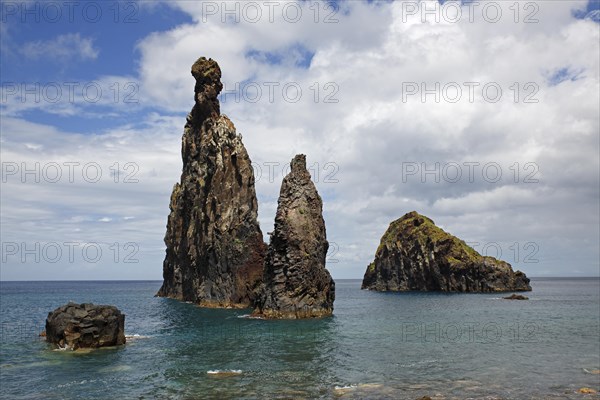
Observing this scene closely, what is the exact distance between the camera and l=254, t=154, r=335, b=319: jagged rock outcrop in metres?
67.6

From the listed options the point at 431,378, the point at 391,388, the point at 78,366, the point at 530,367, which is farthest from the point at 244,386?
the point at 530,367

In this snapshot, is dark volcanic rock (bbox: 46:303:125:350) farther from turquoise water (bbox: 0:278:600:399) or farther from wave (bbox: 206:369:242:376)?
wave (bbox: 206:369:242:376)

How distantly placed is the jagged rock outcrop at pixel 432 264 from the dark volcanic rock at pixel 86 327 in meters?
122

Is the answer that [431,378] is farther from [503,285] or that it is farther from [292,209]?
[503,285]

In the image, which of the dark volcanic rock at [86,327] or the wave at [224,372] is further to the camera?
the dark volcanic rock at [86,327]

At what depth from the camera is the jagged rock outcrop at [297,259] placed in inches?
2662

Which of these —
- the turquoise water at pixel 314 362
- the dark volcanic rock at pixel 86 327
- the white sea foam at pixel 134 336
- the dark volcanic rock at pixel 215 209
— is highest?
the dark volcanic rock at pixel 215 209

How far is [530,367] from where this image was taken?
1337 inches

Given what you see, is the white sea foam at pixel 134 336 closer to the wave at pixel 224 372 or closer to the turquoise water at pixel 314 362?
the turquoise water at pixel 314 362

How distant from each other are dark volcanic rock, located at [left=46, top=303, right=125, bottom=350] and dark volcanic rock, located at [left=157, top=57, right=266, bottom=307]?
1741 inches

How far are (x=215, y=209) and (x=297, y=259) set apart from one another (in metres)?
34.0

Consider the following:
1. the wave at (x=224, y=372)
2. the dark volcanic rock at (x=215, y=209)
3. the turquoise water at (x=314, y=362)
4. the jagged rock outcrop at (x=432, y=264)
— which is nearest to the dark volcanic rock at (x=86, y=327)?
the turquoise water at (x=314, y=362)

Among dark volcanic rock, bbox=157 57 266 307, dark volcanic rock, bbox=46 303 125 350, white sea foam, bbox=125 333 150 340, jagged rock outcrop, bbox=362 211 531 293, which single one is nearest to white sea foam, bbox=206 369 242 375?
dark volcanic rock, bbox=46 303 125 350

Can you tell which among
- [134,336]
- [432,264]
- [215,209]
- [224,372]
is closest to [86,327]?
[134,336]
